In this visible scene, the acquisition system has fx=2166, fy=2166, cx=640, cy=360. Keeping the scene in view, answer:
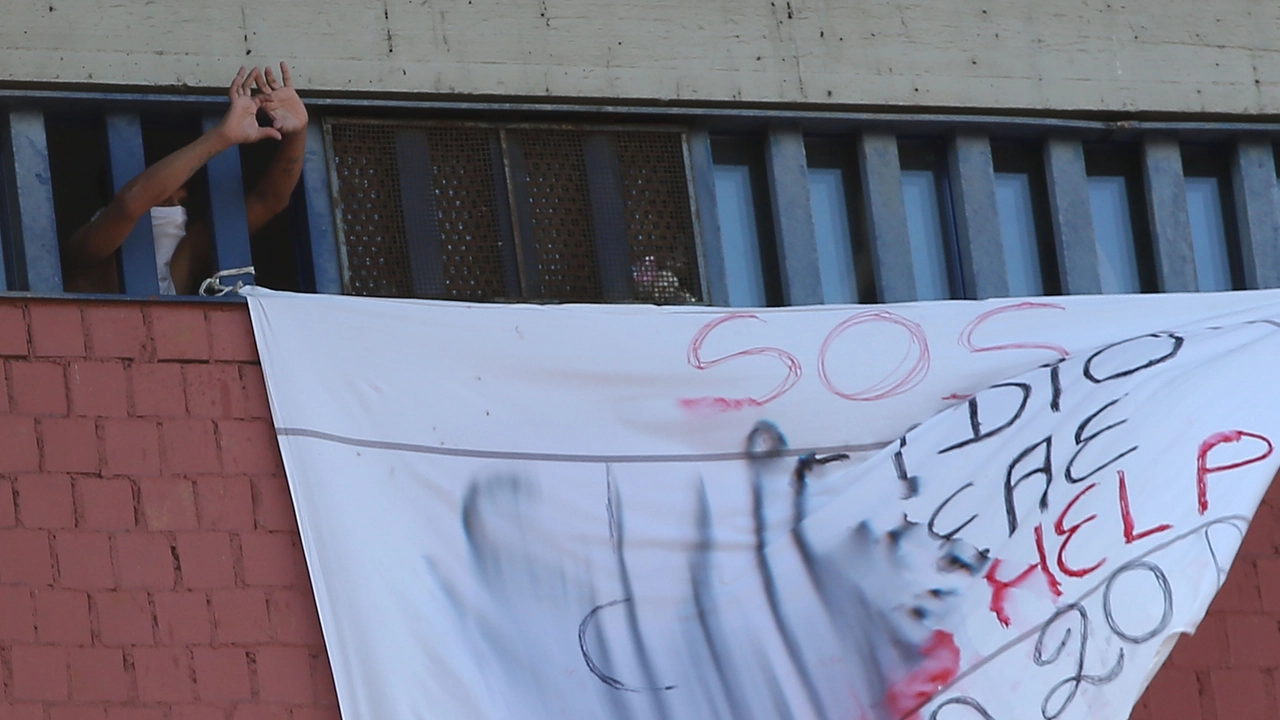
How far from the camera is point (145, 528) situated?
6340 millimetres

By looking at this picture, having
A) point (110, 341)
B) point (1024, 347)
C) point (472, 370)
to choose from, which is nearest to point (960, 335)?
point (1024, 347)

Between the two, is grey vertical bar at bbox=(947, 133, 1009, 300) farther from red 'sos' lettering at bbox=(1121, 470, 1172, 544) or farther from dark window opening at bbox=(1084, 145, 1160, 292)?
red 'sos' lettering at bbox=(1121, 470, 1172, 544)

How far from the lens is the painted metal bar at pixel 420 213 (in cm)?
718

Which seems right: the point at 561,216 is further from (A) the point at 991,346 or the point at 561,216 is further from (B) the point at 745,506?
(A) the point at 991,346

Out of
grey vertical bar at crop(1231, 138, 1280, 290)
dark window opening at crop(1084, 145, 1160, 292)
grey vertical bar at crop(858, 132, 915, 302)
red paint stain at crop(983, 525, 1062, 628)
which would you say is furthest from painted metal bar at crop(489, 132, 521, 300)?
grey vertical bar at crop(1231, 138, 1280, 290)

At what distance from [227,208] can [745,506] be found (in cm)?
195

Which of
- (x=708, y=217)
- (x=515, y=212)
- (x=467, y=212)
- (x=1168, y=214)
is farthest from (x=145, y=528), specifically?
(x=1168, y=214)

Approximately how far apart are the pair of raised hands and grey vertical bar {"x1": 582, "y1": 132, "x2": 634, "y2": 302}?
41.3 inches

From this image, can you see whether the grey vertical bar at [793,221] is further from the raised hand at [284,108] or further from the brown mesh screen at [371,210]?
the raised hand at [284,108]

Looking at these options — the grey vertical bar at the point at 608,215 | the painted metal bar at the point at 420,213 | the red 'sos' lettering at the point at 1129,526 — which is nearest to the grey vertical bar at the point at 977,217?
the grey vertical bar at the point at 608,215

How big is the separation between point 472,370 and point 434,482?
39 centimetres

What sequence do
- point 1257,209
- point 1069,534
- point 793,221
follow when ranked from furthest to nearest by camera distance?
point 1257,209 < point 793,221 < point 1069,534

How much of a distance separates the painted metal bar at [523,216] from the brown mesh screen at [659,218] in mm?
344

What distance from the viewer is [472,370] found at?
6.62m
